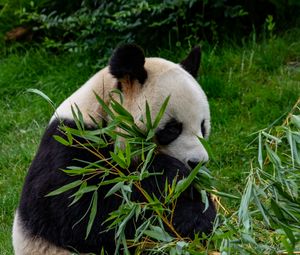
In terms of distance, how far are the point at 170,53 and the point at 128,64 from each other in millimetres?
3233

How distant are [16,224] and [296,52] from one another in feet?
12.7

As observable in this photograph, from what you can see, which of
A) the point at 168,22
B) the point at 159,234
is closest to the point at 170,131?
the point at 159,234

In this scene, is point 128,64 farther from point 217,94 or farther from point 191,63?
point 217,94

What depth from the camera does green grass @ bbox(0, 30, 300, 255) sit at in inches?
243

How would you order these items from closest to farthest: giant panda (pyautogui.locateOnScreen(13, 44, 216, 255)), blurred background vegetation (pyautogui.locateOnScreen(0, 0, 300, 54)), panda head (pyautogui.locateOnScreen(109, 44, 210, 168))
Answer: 1. giant panda (pyautogui.locateOnScreen(13, 44, 216, 255))
2. panda head (pyautogui.locateOnScreen(109, 44, 210, 168))
3. blurred background vegetation (pyautogui.locateOnScreen(0, 0, 300, 54))

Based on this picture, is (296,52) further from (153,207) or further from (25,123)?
(153,207)

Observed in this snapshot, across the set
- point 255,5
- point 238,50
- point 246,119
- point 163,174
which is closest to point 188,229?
point 163,174

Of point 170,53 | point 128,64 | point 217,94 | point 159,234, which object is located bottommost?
point 217,94

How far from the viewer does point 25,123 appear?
7.14 meters

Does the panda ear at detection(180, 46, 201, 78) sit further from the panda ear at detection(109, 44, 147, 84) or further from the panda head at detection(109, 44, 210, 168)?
the panda ear at detection(109, 44, 147, 84)

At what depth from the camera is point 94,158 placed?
3996 mm

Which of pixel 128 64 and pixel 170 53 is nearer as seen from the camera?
pixel 128 64

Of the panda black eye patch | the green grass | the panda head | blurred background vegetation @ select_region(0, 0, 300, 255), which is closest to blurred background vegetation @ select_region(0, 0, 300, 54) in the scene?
blurred background vegetation @ select_region(0, 0, 300, 255)

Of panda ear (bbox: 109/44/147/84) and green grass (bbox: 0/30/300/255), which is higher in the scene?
panda ear (bbox: 109/44/147/84)
